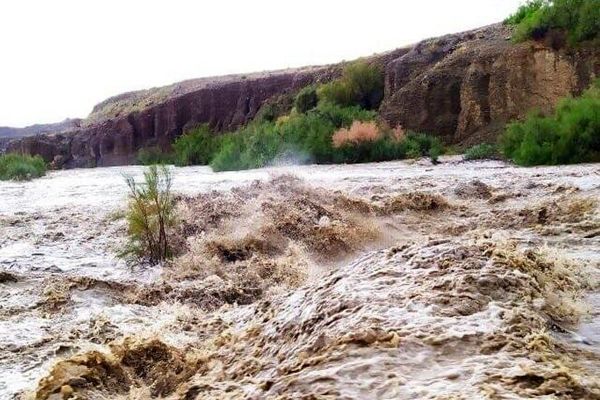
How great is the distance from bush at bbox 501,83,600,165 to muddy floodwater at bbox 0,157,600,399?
199 inches

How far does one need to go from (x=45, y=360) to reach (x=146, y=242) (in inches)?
148

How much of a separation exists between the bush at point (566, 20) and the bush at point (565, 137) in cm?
674

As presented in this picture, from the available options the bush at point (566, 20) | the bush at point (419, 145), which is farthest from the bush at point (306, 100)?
the bush at point (566, 20)

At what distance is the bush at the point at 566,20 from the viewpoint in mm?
22234

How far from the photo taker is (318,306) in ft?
13.0

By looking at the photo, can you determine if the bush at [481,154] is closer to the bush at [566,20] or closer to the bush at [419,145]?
the bush at [419,145]

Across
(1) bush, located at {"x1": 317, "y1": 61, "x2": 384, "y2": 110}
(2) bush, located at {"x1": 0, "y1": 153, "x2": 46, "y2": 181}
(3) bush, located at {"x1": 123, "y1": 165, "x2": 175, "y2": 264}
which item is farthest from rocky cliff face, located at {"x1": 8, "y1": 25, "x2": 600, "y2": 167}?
(3) bush, located at {"x1": 123, "y1": 165, "x2": 175, "y2": 264}

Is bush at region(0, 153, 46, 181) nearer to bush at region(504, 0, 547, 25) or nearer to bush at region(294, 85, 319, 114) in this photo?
bush at region(294, 85, 319, 114)

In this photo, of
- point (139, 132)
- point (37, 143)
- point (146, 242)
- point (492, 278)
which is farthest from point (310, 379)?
point (37, 143)

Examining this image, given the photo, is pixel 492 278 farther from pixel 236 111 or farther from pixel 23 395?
pixel 236 111

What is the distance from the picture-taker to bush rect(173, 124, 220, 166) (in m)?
31.2

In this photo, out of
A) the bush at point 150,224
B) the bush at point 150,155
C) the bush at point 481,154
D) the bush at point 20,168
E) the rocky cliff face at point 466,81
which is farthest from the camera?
the bush at point 150,155

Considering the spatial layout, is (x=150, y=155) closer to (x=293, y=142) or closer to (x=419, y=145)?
(x=293, y=142)

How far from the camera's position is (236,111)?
141 ft
